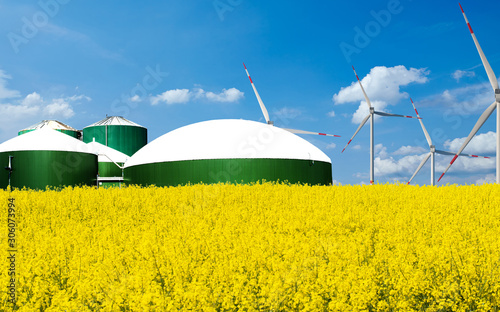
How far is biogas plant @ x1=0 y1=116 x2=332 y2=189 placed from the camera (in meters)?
26.7

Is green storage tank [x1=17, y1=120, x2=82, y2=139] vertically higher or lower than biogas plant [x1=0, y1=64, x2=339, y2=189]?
higher

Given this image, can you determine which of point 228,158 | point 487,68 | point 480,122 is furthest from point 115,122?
point 487,68

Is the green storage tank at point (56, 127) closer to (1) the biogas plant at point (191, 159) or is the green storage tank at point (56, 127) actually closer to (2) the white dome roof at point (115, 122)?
(2) the white dome roof at point (115, 122)

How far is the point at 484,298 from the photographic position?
6.64 m

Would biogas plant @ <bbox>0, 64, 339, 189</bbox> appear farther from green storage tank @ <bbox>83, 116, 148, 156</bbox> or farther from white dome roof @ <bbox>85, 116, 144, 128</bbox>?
white dome roof @ <bbox>85, 116, 144, 128</bbox>

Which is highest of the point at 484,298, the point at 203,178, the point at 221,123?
the point at 221,123

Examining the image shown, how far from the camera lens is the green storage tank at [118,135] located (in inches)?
2183

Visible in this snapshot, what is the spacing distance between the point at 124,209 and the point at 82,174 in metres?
19.5

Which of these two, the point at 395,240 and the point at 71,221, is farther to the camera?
the point at 71,221

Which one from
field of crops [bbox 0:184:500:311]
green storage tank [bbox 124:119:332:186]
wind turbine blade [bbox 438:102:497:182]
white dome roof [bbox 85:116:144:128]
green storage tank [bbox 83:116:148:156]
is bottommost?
field of crops [bbox 0:184:500:311]

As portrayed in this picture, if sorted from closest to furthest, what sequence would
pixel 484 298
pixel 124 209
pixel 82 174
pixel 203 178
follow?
pixel 484 298
pixel 124 209
pixel 203 178
pixel 82 174

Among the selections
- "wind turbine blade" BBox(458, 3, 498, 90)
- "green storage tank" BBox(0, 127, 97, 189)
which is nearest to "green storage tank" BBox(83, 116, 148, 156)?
"green storage tank" BBox(0, 127, 97, 189)

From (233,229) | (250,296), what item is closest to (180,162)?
(233,229)

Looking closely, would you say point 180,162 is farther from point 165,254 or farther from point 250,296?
point 250,296
